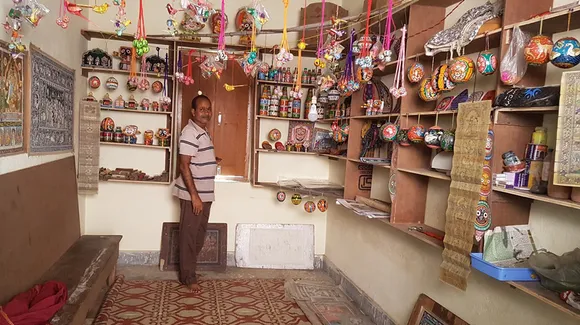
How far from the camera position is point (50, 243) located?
2.75 m

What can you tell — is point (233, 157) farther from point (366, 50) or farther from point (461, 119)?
point (461, 119)

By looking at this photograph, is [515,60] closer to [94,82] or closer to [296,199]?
[296,199]

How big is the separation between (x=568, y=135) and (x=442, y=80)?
80 centimetres

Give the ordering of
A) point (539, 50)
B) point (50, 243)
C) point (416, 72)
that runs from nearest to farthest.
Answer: point (539, 50)
point (416, 72)
point (50, 243)

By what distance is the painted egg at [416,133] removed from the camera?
243cm

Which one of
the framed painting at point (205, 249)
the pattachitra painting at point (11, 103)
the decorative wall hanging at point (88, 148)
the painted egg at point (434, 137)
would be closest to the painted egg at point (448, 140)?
the painted egg at point (434, 137)

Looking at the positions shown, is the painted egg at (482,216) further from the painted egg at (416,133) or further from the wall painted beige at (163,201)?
the wall painted beige at (163,201)

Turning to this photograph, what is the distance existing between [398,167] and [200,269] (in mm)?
2326

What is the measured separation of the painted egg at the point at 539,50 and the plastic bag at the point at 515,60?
12 cm

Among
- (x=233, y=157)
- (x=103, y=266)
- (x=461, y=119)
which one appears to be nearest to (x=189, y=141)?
(x=233, y=157)

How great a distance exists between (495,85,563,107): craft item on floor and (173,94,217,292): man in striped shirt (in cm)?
237

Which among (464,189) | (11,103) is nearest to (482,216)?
(464,189)

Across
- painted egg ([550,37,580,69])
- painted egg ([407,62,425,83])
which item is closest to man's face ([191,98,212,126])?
painted egg ([407,62,425,83])

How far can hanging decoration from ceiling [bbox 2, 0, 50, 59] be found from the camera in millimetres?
2000
